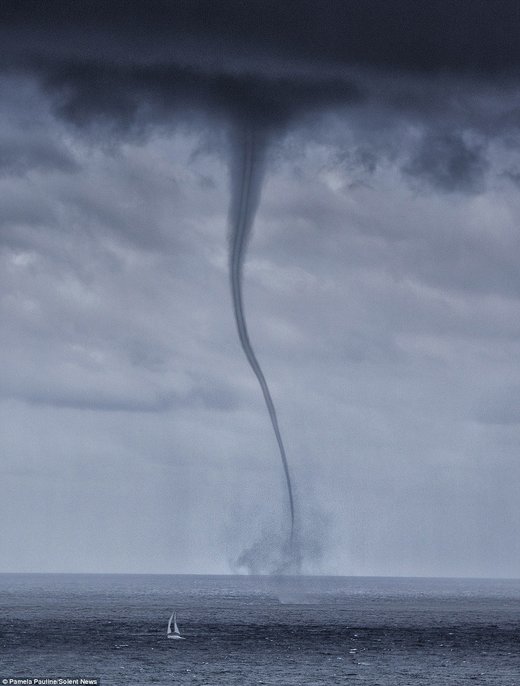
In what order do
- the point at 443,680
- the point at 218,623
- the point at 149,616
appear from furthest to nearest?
the point at 149,616 → the point at 218,623 → the point at 443,680

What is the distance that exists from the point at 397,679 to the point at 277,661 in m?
17.0

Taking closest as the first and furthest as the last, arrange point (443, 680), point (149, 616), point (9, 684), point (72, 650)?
point (9, 684) → point (443, 680) → point (72, 650) → point (149, 616)

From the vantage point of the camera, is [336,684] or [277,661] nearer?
[336,684]

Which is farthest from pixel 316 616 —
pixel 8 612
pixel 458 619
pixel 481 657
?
pixel 481 657

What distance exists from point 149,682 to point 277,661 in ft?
71.1

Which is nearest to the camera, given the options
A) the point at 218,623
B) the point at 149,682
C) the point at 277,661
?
the point at 149,682

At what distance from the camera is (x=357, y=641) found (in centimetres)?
12519

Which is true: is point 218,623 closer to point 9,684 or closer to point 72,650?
point 72,650

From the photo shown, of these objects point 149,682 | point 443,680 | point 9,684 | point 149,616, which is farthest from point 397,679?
point 149,616

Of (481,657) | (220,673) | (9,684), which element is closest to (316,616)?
(481,657)

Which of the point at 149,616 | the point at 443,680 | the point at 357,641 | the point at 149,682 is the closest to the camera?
the point at 149,682

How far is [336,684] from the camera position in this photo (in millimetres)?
79000

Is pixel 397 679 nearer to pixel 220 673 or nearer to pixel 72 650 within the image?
pixel 220 673

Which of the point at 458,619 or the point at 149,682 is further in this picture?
the point at 458,619
